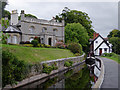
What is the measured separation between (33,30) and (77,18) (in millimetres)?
22481

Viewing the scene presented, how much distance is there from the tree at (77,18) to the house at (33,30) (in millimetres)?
14535

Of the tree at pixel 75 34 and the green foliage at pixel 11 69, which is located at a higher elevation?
the tree at pixel 75 34

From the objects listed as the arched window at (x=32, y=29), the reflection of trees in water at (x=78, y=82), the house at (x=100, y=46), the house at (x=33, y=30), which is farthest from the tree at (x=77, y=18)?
the reflection of trees in water at (x=78, y=82)

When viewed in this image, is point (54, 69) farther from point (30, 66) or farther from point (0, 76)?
point (0, 76)

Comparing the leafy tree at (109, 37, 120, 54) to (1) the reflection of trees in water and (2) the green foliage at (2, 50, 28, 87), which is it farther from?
(2) the green foliage at (2, 50, 28, 87)

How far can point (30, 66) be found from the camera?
13.3 meters

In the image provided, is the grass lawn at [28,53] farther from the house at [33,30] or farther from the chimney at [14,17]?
the chimney at [14,17]

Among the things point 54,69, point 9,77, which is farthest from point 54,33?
point 9,77

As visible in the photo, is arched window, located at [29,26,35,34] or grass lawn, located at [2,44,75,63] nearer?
grass lawn, located at [2,44,75,63]

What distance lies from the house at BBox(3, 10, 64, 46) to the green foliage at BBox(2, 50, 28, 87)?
65.3 feet

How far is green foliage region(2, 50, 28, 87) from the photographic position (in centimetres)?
994

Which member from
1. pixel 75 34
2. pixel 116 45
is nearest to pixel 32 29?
pixel 75 34

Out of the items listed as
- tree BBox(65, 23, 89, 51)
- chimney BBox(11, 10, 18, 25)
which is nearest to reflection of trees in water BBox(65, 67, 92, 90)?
chimney BBox(11, 10, 18, 25)

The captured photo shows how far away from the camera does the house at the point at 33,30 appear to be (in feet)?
102
